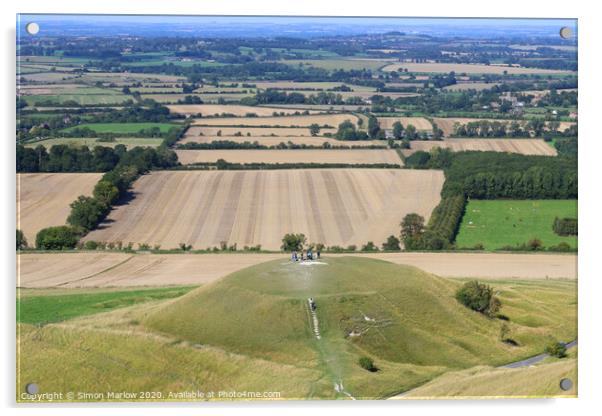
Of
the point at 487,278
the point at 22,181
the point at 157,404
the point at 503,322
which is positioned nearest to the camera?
the point at 157,404

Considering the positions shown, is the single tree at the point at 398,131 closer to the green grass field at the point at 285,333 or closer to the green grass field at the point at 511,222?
the green grass field at the point at 511,222

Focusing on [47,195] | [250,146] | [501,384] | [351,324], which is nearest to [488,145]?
[250,146]

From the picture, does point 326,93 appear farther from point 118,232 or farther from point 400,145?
point 118,232

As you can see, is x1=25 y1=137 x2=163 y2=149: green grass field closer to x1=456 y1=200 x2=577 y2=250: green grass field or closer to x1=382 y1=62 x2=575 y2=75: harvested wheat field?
x1=382 y1=62 x2=575 y2=75: harvested wheat field

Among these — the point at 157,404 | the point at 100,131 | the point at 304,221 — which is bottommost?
the point at 157,404

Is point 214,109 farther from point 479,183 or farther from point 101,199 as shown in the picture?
point 479,183

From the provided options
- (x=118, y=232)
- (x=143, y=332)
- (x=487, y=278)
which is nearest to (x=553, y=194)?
(x=487, y=278)
